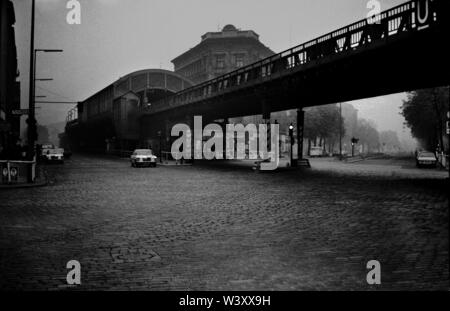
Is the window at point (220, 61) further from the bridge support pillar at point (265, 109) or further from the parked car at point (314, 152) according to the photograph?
the bridge support pillar at point (265, 109)

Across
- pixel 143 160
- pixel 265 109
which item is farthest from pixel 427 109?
pixel 143 160

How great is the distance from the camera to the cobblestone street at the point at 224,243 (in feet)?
16.8

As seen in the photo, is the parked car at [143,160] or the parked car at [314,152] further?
the parked car at [314,152]

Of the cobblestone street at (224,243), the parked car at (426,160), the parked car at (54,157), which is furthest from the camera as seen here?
the parked car at (54,157)

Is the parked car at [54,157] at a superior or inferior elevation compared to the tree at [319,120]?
inferior

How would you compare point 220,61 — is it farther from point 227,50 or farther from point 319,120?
point 319,120

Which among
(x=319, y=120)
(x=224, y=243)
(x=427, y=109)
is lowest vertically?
(x=224, y=243)

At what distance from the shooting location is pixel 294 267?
569cm

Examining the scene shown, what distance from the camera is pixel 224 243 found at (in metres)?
7.18

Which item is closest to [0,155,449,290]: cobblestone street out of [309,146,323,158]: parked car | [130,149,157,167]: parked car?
[130,149,157,167]: parked car

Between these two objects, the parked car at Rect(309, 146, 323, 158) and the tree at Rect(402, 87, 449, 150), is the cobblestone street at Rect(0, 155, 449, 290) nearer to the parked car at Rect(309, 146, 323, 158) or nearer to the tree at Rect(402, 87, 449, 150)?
the tree at Rect(402, 87, 449, 150)

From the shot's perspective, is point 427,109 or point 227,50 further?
point 227,50

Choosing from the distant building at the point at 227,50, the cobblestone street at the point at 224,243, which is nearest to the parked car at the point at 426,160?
the cobblestone street at the point at 224,243
